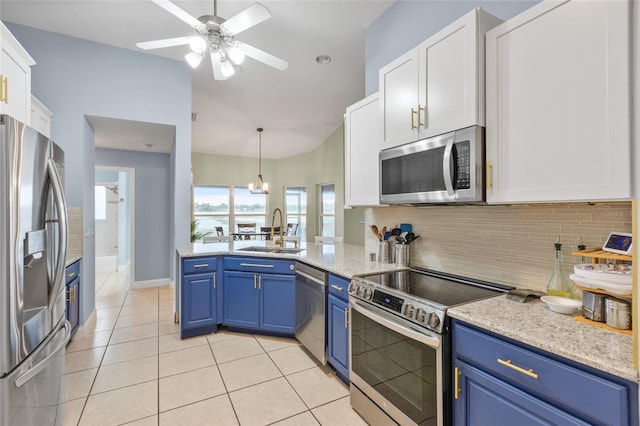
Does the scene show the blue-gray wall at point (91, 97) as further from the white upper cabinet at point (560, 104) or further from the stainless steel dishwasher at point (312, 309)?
the white upper cabinet at point (560, 104)

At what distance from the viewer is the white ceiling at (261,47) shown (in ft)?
9.17

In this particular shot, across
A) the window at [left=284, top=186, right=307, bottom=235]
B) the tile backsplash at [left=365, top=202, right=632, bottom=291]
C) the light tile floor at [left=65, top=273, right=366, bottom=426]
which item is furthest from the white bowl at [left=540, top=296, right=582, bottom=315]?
the window at [left=284, top=186, right=307, bottom=235]

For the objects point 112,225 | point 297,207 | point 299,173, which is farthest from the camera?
point 297,207

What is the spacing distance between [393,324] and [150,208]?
194 inches

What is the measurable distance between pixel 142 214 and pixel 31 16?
298cm

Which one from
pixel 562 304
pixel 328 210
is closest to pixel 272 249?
pixel 562 304

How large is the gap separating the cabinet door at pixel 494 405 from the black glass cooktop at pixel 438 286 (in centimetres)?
32

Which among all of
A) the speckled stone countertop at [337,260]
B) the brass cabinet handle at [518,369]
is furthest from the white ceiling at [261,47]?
the brass cabinet handle at [518,369]

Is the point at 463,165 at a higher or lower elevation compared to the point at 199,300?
higher

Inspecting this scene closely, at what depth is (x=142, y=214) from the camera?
5.23 meters

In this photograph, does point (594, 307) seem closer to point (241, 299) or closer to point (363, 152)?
point (363, 152)

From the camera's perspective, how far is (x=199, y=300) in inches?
122

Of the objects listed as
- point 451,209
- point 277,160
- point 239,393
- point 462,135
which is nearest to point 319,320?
point 239,393

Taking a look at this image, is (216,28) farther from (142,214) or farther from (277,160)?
(277,160)
